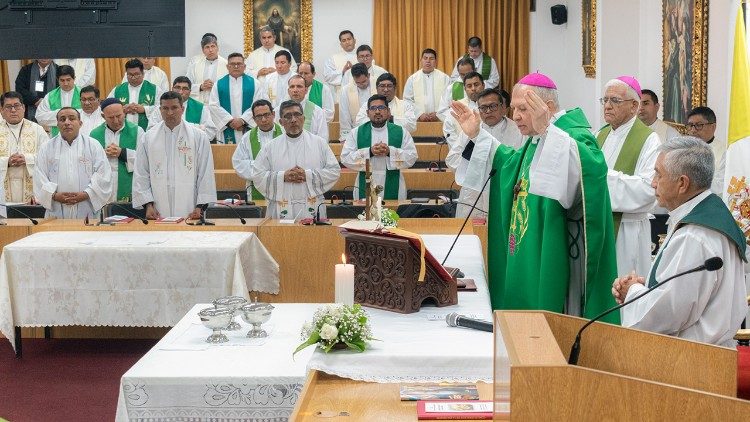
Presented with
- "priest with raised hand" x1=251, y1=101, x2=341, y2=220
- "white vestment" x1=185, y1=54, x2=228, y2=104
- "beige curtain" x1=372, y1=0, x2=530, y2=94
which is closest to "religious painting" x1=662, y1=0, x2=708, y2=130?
"priest with raised hand" x1=251, y1=101, x2=341, y2=220

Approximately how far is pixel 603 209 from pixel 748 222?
4.62 feet

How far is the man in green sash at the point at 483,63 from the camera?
14758 mm

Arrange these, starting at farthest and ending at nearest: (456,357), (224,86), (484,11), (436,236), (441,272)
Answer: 1. (484,11)
2. (224,86)
3. (436,236)
4. (441,272)
5. (456,357)

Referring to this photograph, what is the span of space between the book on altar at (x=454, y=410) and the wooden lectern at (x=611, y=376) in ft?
1.55

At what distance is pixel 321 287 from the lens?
709cm

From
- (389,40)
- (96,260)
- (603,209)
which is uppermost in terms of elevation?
(389,40)

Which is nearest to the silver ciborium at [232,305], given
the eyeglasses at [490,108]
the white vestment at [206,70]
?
the eyeglasses at [490,108]

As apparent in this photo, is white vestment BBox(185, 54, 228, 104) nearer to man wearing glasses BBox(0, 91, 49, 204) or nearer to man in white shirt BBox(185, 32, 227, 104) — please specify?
man in white shirt BBox(185, 32, 227, 104)

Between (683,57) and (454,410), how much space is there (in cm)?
597

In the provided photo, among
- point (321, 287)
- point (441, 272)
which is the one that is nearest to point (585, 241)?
point (441, 272)

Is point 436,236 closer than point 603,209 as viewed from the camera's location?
No

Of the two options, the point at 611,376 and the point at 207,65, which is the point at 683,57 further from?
the point at 207,65

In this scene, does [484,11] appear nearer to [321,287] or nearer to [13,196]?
[13,196]

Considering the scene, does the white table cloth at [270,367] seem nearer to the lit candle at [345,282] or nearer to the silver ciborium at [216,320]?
the silver ciborium at [216,320]
